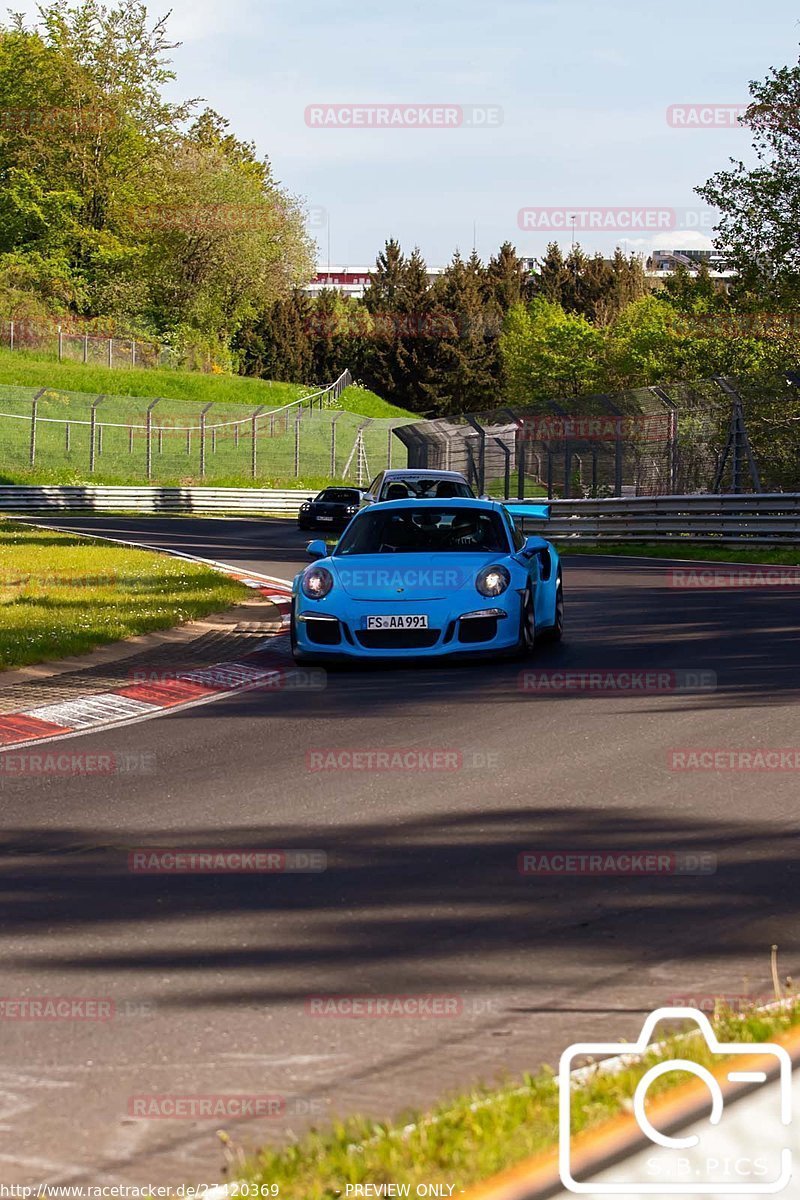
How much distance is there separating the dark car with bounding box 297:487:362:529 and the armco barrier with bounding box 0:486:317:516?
1153 cm

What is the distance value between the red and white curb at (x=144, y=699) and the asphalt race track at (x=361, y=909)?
444 millimetres

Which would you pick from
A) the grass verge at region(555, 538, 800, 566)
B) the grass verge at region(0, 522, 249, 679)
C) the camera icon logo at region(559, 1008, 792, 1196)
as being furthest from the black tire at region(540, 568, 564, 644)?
the camera icon logo at region(559, 1008, 792, 1196)

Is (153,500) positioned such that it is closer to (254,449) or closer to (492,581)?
(254,449)

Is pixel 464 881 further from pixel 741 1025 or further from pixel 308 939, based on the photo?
pixel 741 1025

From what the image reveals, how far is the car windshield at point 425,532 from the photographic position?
44.0 ft

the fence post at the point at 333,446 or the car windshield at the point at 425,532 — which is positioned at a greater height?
the fence post at the point at 333,446

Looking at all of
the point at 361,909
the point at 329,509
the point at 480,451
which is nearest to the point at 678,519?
the point at 480,451

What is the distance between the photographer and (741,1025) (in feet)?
13.0

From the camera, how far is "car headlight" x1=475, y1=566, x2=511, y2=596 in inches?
491

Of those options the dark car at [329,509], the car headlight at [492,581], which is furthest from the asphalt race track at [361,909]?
the dark car at [329,509]

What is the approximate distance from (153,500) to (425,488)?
32.6m

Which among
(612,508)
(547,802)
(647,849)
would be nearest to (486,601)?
(547,802)

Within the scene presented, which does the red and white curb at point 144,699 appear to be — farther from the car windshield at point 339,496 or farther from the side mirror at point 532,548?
the car windshield at point 339,496

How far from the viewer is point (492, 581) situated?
12.5 m
